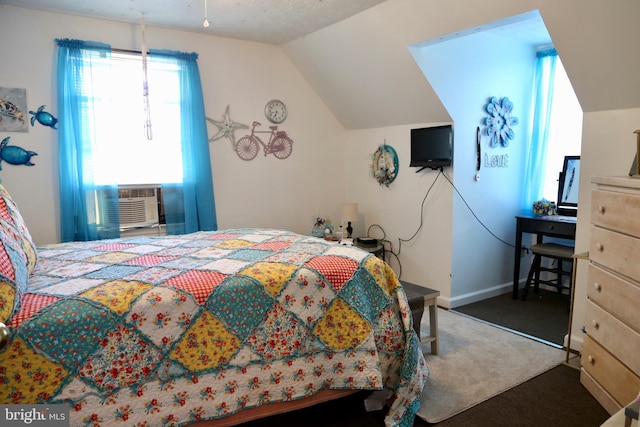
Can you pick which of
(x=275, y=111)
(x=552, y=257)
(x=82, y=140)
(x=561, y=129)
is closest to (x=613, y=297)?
(x=552, y=257)

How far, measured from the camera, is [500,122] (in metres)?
3.90

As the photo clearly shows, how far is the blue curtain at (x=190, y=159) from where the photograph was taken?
373 cm

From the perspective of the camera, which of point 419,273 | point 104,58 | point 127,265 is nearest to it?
point 127,265

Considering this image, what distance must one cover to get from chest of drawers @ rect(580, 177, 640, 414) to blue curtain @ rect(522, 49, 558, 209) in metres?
1.88

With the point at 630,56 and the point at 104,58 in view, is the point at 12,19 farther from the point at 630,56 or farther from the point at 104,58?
the point at 630,56

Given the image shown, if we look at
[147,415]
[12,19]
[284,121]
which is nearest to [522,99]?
[284,121]

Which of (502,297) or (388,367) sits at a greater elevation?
(388,367)

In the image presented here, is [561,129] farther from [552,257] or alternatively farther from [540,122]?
[552,257]

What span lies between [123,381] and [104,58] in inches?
109

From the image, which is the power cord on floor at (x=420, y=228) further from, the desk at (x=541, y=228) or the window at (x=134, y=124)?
the window at (x=134, y=124)

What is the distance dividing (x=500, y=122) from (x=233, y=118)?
2553mm

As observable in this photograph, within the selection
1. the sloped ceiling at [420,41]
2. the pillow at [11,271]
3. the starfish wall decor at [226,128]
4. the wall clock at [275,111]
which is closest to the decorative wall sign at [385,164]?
the sloped ceiling at [420,41]

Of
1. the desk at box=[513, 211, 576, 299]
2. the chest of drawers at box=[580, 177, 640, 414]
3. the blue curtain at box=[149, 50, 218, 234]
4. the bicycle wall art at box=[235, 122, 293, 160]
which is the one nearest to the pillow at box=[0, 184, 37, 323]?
the blue curtain at box=[149, 50, 218, 234]

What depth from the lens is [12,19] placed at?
310cm
